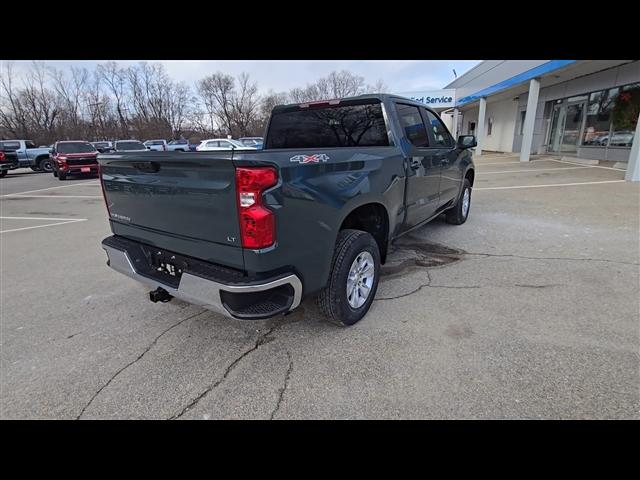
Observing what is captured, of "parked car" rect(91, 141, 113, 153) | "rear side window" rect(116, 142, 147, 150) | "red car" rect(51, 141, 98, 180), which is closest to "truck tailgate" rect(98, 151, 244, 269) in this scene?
"red car" rect(51, 141, 98, 180)

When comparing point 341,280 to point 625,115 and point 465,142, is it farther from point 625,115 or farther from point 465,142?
point 625,115

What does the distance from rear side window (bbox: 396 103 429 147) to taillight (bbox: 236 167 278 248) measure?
2.26m

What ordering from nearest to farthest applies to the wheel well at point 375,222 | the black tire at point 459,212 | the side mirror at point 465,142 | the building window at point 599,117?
the wheel well at point 375,222 → the side mirror at point 465,142 → the black tire at point 459,212 → the building window at point 599,117

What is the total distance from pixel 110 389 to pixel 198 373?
1.95 ft

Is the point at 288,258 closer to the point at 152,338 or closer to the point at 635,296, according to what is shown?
the point at 152,338

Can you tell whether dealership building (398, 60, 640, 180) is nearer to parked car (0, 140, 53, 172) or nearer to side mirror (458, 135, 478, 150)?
side mirror (458, 135, 478, 150)

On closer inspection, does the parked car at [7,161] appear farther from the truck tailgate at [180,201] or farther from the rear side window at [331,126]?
the truck tailgate at [180,201]

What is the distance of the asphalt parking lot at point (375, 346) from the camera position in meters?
2.18

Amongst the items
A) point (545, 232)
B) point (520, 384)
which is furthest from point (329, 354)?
point (545, 232)

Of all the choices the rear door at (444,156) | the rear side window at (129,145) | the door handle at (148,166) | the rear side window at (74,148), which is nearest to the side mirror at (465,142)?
the rear door at (444,156)

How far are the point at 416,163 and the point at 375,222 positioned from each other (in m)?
0.94

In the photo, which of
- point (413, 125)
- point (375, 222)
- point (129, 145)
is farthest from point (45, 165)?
point (375, 222)

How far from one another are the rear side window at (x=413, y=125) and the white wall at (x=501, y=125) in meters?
20.7

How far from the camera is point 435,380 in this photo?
233cm
